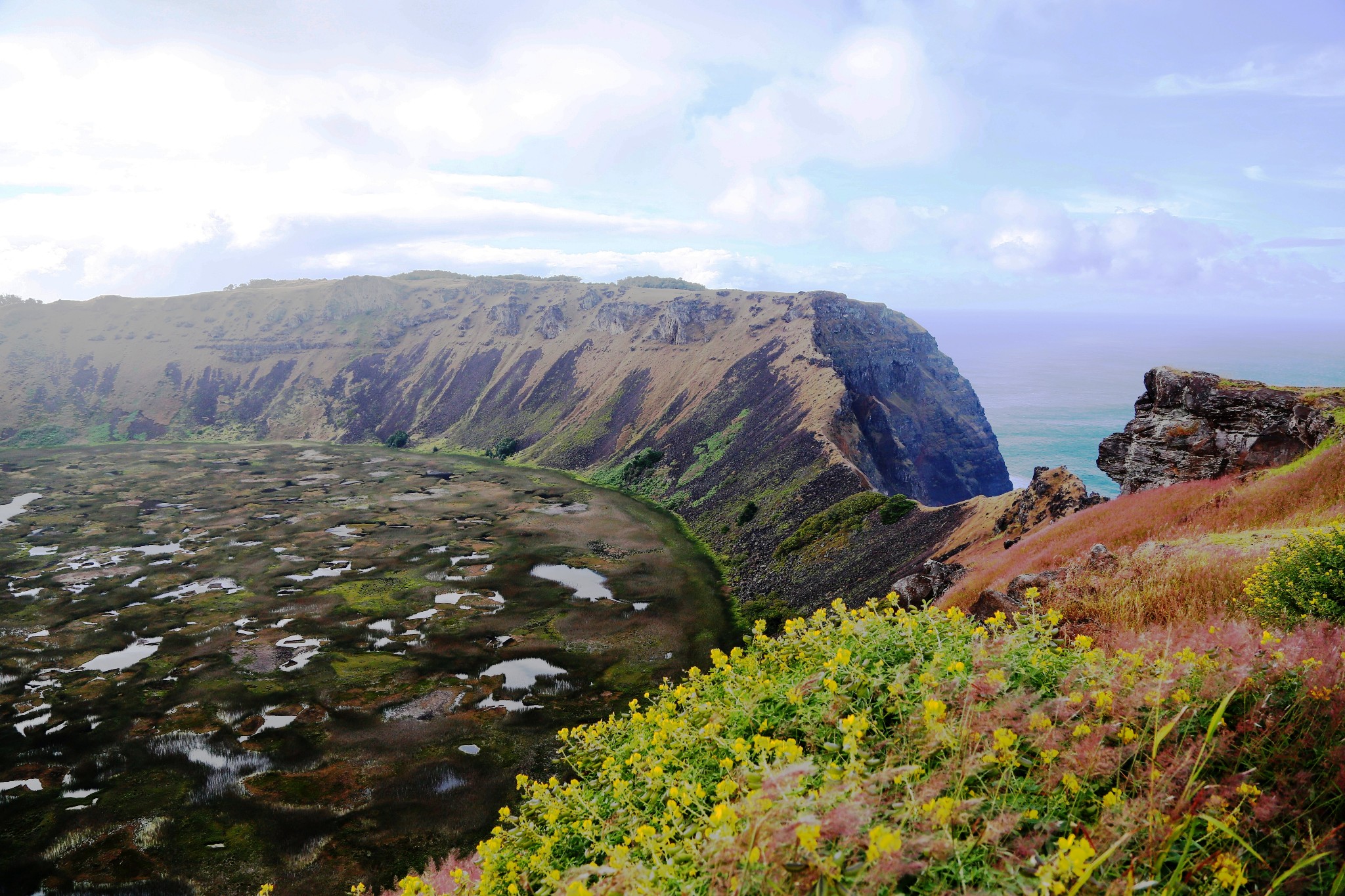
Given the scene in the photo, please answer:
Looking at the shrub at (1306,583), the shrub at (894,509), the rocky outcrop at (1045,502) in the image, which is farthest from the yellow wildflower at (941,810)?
the shrub at (894,509)

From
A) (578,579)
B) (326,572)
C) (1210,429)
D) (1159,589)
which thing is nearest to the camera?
(1159,589)

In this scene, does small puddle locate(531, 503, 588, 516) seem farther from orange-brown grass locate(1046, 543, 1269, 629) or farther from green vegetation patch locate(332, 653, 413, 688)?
orange-brown grass locate(1046, 543, 1269, 629)

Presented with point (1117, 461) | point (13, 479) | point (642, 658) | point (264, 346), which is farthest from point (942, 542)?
point (264, 346)

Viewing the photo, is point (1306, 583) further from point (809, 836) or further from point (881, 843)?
point (809, 836)

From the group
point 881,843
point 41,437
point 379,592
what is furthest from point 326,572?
point 41,437

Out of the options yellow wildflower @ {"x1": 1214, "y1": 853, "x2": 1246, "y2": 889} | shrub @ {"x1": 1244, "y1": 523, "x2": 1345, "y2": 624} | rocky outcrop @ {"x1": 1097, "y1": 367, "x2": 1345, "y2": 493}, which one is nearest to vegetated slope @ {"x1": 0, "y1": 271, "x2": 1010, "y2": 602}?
rocky outcrop @ {"x1": 1097, "y1": 367, "x2": 1345, "y2": 493}

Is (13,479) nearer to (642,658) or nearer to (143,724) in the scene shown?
(143,724)
